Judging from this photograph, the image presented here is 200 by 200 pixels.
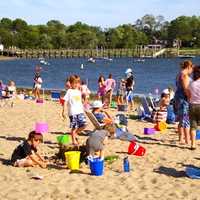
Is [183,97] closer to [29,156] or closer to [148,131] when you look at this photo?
[148,131]

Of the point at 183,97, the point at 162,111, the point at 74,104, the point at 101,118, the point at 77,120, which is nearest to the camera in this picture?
the point at 74,104

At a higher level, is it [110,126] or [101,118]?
[101,118]

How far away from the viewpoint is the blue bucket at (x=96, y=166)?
8.17m

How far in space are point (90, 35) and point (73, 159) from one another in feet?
418

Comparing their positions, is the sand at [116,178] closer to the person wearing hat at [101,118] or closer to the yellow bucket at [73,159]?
the yellow bucket at [73,159]

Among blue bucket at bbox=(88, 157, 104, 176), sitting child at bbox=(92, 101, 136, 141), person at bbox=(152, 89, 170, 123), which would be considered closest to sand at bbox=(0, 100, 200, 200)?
blue bucket at bbox=(88, 157, 104, 176)

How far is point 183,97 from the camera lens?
10188 millimetres

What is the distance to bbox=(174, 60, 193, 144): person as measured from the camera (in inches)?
393

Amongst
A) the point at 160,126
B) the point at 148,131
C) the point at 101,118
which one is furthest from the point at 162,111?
the point at 101,118

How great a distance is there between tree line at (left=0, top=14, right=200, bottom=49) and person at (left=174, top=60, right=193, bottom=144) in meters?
120

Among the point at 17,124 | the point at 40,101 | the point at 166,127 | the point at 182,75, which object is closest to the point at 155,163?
the point at 182,75

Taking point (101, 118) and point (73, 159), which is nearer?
point (73, 159)

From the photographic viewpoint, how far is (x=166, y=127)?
13.1 meters

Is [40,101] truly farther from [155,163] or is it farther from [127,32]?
[127,32]
